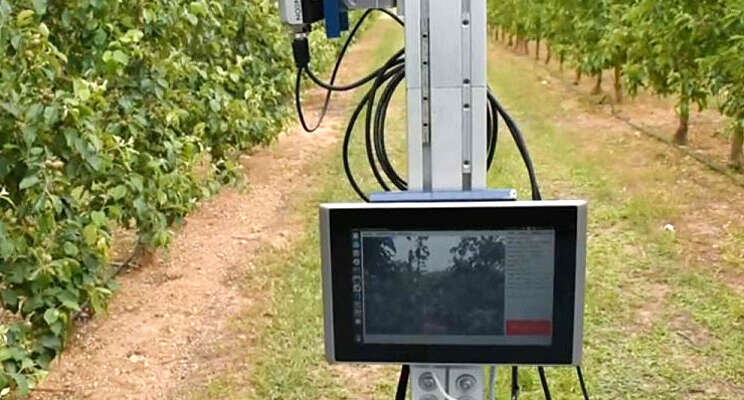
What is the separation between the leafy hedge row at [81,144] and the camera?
2.49m

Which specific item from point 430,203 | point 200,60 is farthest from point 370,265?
Answer: point 200,60

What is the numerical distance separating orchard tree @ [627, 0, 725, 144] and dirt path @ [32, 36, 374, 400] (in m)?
3.10

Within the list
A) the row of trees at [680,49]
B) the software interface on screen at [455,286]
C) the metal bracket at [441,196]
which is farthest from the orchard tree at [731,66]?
the software interface on screen at [455,286]

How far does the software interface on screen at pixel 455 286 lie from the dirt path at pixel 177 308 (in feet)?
7.29

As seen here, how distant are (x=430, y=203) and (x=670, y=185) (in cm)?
599

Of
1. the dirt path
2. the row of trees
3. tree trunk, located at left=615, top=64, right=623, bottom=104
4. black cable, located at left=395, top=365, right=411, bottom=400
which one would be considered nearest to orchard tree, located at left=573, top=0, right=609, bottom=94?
the row of trees

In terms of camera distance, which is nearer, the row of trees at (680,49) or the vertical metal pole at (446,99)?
the vertical metal pole at (446,99)

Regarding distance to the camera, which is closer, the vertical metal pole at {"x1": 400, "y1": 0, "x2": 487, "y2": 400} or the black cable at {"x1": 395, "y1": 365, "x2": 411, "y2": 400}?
the vertical metal pole at {"x1": 400, "y1": 0, "x2": 487, "y2": 400}

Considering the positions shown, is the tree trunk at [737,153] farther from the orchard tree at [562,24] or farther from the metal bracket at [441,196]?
the metal bracket at [441,196]

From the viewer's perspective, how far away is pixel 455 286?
148cm

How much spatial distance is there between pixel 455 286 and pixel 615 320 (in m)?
2.82

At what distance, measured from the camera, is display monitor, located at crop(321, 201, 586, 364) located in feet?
4.72

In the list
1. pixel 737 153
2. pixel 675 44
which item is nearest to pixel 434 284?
pixel 675 44

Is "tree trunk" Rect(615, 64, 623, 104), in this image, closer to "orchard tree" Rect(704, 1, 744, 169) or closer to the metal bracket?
"orchard tree" Rect(704, 1, 744, 169)
